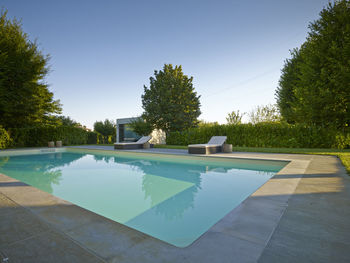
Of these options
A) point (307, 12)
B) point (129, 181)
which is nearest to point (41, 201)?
point (129, 181)

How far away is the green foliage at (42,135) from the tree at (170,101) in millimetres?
8022

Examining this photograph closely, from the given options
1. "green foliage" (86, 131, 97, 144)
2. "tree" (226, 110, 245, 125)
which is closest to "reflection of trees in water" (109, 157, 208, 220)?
"green foliage" (86, 131, 97, 144)

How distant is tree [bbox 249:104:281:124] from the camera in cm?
2677

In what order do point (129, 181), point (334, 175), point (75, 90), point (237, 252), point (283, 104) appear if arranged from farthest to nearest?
1. point (75, 90)
2. point (283, 104)
3. point (129, 181)
4. point (334, 175)
5. point (237, 252)

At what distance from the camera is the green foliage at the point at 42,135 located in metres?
17.4

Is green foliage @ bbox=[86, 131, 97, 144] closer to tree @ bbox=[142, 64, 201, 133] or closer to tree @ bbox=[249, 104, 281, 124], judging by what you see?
tree @ bbox=[142, 64, 201, 133]

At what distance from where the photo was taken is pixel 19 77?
15430mm

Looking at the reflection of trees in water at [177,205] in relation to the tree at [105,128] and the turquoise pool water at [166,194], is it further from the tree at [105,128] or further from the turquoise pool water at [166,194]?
the tree at [105,128]

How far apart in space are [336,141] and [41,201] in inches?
589

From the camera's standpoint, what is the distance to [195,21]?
12555 mm

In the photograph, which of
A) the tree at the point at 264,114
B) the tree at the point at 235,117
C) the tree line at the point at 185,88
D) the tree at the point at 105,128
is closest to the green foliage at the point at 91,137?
the tree line at the point at 185,88

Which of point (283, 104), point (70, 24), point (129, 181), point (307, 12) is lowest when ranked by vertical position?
point (129, 181)

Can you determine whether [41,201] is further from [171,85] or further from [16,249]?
[171,85]

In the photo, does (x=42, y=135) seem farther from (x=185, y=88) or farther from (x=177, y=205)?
(x=177, y=205)
